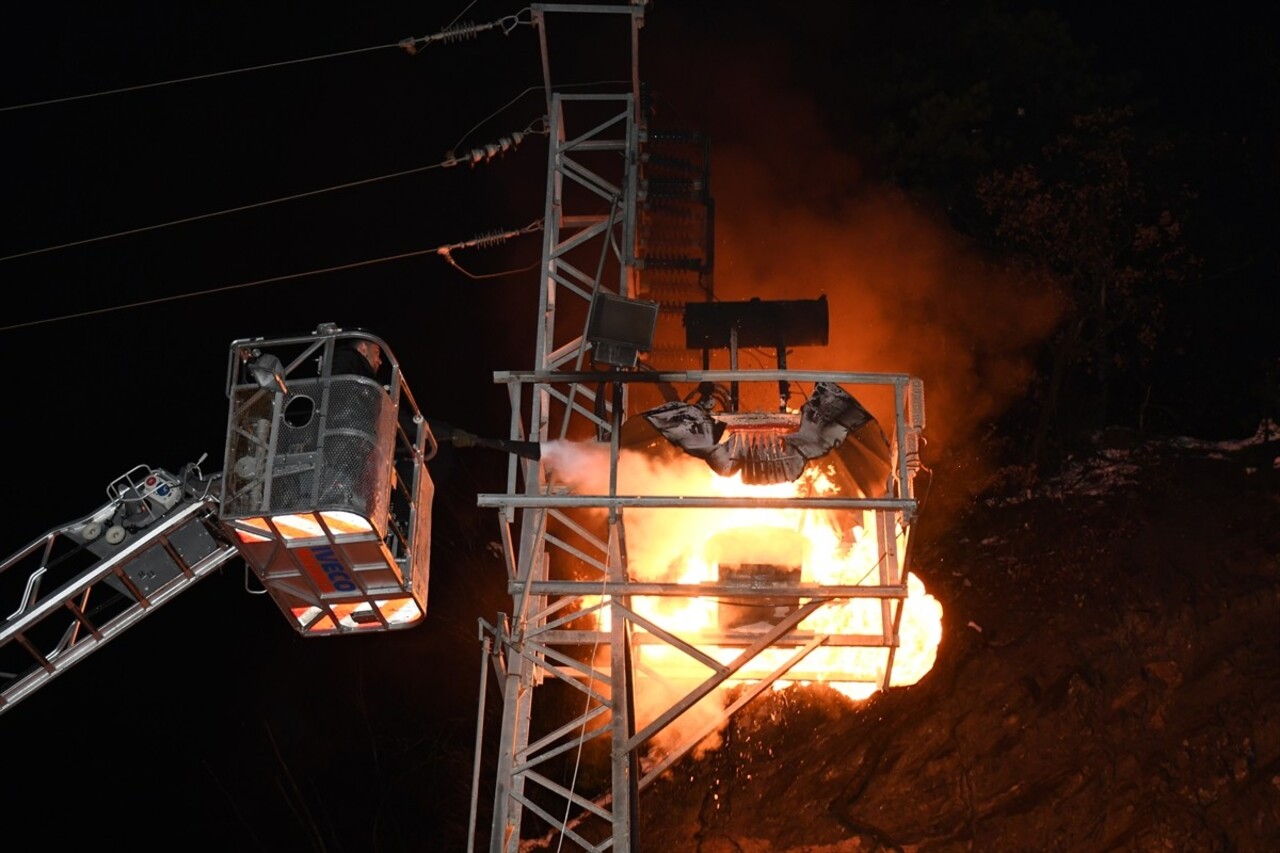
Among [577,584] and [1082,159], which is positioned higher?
[1082,159]

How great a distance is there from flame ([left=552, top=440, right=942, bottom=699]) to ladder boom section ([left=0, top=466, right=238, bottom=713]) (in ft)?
9.23

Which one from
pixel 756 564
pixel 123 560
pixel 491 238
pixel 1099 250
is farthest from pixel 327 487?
pixel 1099 250

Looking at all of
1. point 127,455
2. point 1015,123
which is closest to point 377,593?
point 127,455

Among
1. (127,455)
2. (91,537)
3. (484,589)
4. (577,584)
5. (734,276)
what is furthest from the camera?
(484,589)

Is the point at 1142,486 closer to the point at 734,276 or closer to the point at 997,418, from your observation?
the point at 997,418

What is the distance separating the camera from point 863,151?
2314cm

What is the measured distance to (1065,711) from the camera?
49.6ft

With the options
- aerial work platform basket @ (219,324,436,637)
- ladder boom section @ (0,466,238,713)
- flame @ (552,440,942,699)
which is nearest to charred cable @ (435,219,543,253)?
flame @ (552,440,942,699)

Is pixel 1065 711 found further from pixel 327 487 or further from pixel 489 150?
pixel 327 487

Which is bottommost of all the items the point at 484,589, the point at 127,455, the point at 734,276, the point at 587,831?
the point at 587,831

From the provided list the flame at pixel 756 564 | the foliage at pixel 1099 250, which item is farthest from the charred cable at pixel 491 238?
the foliage at pixel 1099 250

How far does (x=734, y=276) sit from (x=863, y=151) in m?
4.94

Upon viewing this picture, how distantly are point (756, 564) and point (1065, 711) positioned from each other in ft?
23.7

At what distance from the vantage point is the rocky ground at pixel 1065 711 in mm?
14375
